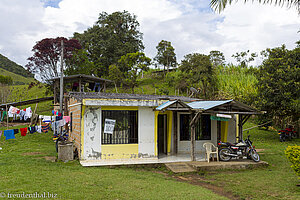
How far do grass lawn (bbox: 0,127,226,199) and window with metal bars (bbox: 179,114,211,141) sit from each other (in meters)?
4.08

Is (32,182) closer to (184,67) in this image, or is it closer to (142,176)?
(142,176)

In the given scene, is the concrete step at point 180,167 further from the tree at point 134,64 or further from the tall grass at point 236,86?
the tree at point 134,64

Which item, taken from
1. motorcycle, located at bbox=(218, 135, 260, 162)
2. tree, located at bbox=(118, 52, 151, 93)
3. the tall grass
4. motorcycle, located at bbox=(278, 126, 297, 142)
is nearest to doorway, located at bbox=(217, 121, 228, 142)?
motorcycle, located at bbox=(218, 135, 260, 162)

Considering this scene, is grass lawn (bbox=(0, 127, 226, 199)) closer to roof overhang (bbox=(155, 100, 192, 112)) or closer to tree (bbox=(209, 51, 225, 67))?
roof overhang (bbox=(155, 100, 192, 112))

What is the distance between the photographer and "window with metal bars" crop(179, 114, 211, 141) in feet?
38.0

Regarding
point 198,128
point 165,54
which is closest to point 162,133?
point 198,128

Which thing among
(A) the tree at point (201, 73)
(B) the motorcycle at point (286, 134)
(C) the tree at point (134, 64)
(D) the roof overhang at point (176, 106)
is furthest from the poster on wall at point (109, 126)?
(C) the tree at point (134, 64)

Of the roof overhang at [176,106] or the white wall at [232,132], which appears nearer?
the roof overhang at [176,106]

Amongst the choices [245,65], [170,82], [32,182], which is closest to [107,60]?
[170,82]

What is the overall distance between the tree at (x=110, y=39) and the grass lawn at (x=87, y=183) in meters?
25.2

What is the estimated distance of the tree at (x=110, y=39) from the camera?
3259 centimetres

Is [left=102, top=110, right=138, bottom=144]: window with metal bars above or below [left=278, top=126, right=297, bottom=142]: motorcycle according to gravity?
above

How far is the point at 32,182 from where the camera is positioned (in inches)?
234

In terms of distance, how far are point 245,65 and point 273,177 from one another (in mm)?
24477
